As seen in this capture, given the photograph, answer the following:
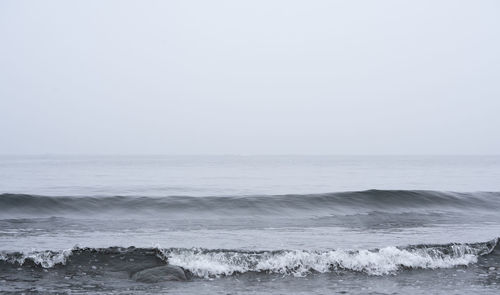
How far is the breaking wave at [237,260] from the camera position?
445 inches

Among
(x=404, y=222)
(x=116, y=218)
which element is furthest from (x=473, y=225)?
(x=116, y=218)

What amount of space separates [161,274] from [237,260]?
221cm

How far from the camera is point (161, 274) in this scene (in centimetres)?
1046

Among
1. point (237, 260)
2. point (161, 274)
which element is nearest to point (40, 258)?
point (161, 274)

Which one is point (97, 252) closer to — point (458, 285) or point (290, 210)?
point (458, 285)

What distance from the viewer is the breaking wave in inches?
445

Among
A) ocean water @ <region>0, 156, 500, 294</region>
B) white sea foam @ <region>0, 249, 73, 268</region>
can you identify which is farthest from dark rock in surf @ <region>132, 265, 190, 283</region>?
white sea foam @ <region>0, 249, 73, 268</region>

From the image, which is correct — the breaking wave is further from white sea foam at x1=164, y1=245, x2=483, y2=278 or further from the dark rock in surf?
the dark rock in surf

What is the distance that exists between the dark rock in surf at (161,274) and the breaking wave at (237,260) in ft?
1.62

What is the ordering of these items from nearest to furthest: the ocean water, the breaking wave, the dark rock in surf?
the ocean water → the dark rock in surf → the breaking wave

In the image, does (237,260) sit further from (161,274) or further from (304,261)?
(161,274)

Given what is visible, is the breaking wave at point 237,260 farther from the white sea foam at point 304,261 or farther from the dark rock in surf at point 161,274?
the dark rock in surf at point 161,274

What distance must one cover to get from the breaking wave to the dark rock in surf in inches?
19.5

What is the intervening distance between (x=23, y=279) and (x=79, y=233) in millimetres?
5485
